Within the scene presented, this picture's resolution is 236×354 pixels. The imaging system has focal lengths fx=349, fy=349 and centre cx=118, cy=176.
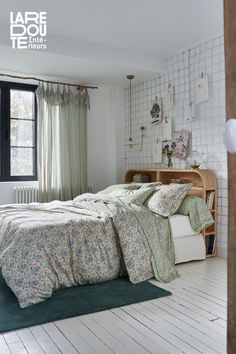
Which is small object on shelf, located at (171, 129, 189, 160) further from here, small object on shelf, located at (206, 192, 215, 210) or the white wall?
the white wall

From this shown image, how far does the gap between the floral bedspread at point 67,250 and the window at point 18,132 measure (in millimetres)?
1949

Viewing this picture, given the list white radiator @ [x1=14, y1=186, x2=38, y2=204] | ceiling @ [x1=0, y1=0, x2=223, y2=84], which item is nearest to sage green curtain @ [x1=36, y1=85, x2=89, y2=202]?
white radiator @ [x1=14, y1=186, x2=38, y2=204]

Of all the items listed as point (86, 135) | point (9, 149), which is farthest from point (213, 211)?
point (9, 149)

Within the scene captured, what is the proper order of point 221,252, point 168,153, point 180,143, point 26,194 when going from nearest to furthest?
point 221,252 < point 180,143 < point 168,153 < point 26,194

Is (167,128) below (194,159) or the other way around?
the other way around

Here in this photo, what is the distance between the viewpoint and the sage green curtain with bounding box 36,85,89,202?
523cm

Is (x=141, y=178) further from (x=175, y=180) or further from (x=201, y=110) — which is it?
(x=201, y=110)

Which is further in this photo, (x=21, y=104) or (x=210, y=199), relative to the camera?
(x=21, y=104)

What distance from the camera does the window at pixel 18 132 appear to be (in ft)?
17.0

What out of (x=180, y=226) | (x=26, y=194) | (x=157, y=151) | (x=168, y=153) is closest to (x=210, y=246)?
(x=180, y=226)

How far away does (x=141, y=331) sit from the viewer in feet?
7.01

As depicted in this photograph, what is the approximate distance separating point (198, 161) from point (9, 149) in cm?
279

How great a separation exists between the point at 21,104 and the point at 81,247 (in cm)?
319

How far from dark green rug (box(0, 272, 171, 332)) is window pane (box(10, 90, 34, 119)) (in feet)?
9.72
